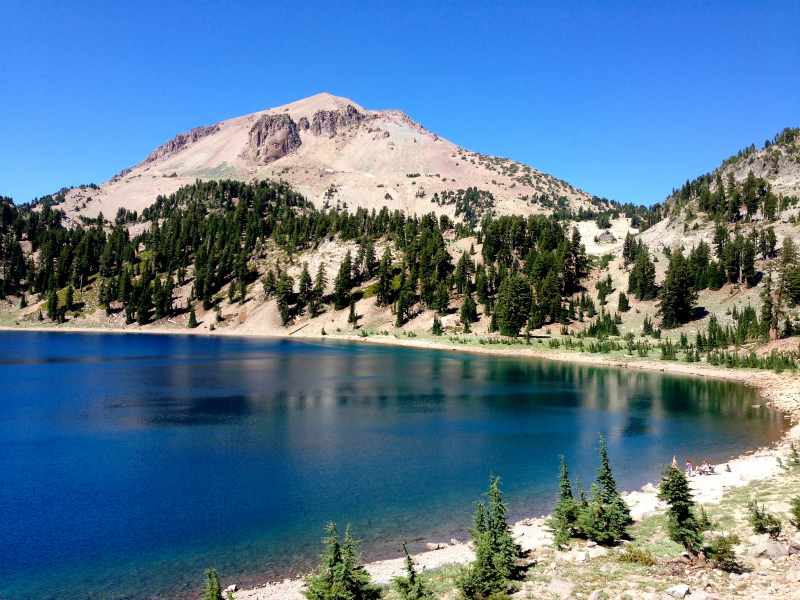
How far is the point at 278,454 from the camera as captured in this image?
33594 mm

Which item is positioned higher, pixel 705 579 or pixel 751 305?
pixel 751 305

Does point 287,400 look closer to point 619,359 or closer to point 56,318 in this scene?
point 619,359

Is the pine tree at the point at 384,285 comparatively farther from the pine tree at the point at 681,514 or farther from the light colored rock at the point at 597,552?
the pine tree at the point at 681,514

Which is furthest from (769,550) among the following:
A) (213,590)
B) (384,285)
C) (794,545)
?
(384,285)

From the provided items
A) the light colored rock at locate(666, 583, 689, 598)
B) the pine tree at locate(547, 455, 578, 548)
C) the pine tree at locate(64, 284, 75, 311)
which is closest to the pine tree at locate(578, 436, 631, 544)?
the pine tree at locate(547, 455, 578, 548)

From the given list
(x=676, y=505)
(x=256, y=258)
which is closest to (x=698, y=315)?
(x=676, y=505)

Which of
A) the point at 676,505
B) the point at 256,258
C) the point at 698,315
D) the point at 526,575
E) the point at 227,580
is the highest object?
the point at 256,258

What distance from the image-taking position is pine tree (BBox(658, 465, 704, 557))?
52.0 feet

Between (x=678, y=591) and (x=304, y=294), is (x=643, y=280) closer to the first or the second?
(x=304, y=294)

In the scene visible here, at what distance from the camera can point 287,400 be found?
52.5m

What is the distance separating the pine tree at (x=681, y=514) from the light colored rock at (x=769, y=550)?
1450 millimetres

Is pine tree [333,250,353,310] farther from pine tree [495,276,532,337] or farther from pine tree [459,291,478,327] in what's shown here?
pine tree [495,276,532,337]

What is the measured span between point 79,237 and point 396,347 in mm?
142885

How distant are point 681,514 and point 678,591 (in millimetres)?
3924
